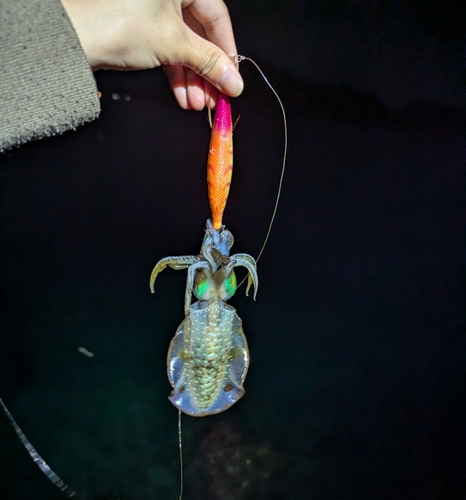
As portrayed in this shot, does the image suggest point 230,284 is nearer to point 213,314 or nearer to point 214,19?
point 213,314

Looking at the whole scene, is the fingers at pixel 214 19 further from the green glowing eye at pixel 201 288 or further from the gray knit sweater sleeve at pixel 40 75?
the green glowing eye at pixel 201 288

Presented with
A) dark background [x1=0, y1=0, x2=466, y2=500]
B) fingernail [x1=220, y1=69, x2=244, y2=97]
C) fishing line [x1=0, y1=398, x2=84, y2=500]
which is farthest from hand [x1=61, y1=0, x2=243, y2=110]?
fishing line [x1=0, y1=398, x2=84, y2=500]

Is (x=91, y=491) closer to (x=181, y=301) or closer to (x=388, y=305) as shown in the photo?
(x=181, y=301)

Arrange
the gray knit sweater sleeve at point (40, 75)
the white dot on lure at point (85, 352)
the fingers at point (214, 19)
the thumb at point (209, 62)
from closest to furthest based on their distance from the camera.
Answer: the gray knit sweater sleeve at point (40, 75), the thumb at point (209, 62), the fingers at point (214, 19), the white dot on lure at point (85, 352)

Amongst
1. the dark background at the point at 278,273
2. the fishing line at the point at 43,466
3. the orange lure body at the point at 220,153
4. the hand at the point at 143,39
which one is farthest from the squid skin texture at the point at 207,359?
the fishing line at the point at 43,466

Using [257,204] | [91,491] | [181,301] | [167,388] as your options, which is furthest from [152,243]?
[91,491]

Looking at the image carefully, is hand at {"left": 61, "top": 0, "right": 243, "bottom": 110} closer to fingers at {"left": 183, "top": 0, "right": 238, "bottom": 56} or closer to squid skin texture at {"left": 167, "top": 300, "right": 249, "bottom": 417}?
fingers at {"left": 183, "top": 0, "right": 238, "bottom": 56}
